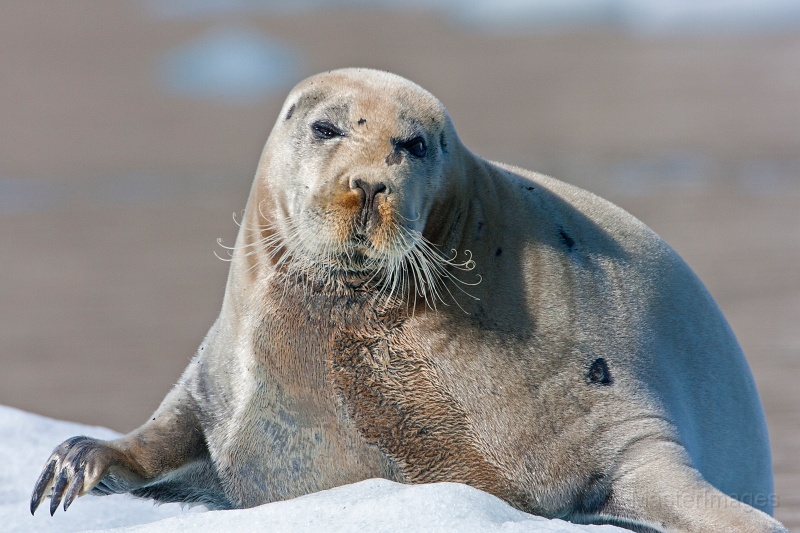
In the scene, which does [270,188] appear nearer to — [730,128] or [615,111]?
[730,128]

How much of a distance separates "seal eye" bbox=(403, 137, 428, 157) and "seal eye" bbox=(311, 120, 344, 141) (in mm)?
222

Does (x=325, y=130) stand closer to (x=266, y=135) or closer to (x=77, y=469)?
(x=77, y=469)

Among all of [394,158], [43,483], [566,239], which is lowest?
[43,483]

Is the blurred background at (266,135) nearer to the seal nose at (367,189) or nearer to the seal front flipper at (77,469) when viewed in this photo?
the seal nose at (367,189)

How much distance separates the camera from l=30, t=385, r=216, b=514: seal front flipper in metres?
4.64

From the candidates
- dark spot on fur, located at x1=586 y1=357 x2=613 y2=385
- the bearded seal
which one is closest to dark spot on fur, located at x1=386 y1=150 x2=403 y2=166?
the bearded seal

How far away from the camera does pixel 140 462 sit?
15.8ft

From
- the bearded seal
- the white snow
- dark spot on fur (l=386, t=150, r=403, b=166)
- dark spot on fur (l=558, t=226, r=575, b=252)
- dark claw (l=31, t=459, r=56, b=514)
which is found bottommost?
dark claw (l=31, t=459, r=56, b=514)

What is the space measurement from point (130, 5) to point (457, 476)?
4368cm

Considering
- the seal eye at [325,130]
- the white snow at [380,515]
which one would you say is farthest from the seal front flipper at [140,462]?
the seal eye at [325,130]

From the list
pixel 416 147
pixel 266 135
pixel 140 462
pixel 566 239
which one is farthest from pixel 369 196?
pixel 266 135

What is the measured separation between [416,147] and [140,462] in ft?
4.88

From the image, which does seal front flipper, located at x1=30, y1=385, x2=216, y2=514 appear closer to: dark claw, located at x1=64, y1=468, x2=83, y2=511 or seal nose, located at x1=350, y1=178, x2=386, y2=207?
dark claw, located at x1=64, y1=468, x2=83, y2=511

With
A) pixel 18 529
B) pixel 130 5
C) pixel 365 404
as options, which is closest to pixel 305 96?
pixel 365 404
